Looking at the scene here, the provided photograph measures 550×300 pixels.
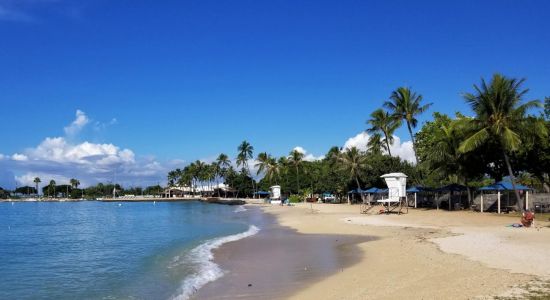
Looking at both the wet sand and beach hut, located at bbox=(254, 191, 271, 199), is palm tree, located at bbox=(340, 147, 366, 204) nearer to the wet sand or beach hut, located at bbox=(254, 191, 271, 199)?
the wet sand

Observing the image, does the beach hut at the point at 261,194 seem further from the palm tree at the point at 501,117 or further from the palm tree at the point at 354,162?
the palm tree at the point at 501,117

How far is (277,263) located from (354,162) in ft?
154

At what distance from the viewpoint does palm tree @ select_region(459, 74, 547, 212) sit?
31.0 metres

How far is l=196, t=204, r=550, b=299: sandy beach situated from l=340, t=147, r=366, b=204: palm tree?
38.3 meters

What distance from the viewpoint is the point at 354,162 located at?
62.4 metres

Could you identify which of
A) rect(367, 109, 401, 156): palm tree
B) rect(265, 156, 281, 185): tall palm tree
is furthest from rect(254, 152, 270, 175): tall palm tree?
rect(367, 109, 401, 156): palm tree

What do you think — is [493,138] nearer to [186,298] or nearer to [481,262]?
[481,262]

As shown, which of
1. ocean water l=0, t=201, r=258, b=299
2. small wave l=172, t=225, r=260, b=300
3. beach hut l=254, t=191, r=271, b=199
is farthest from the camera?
beach hut l=254, t=191, r=271, b=199

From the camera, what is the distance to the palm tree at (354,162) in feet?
204

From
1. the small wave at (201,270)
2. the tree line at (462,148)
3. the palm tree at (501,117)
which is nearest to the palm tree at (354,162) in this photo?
the tree line at (462,148)

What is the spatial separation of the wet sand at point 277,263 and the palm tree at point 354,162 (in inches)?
1473

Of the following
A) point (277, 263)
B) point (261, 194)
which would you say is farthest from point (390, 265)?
point (261, 194)

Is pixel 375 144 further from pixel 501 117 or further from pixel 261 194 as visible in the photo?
pixel 261 194

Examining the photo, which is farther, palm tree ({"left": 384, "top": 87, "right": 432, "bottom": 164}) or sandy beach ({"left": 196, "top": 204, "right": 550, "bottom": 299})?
palm tree ({"left": 384, "top": 87, "right": 432, "bottom": 164})
